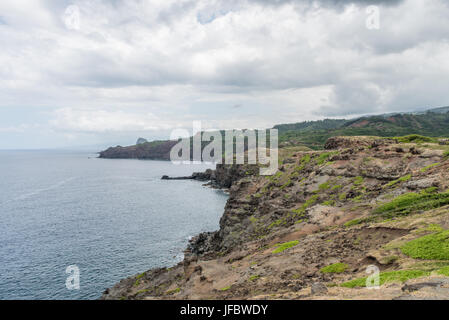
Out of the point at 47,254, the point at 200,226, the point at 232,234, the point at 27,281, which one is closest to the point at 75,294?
the point at 27,281

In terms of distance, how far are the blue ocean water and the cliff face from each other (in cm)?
985

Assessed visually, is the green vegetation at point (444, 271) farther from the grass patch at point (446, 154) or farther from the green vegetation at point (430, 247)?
the grass patch at point (446, 154)

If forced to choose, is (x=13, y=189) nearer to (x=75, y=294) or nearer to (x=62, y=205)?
(x=62, y=205)

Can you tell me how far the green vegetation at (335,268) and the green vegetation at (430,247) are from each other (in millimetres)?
3916

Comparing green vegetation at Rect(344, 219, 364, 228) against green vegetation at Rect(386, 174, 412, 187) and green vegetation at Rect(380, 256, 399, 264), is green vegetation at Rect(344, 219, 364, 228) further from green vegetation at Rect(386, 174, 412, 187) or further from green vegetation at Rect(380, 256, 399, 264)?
green vegetation at Rect(380, 256, 399, 264)

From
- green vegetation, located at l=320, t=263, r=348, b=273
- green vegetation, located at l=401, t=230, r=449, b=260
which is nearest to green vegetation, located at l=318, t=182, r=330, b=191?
green vegetation, located at l=320, t=263, r=348, b=273

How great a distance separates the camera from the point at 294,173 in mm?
61156

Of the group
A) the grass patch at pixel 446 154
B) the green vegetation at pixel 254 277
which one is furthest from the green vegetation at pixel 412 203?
the green vegetation at pixel 254 277

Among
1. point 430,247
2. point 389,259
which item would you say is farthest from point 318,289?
point 430,247

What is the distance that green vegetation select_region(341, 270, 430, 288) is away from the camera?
1496 cm

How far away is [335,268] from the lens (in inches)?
817

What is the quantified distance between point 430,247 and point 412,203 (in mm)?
11985
